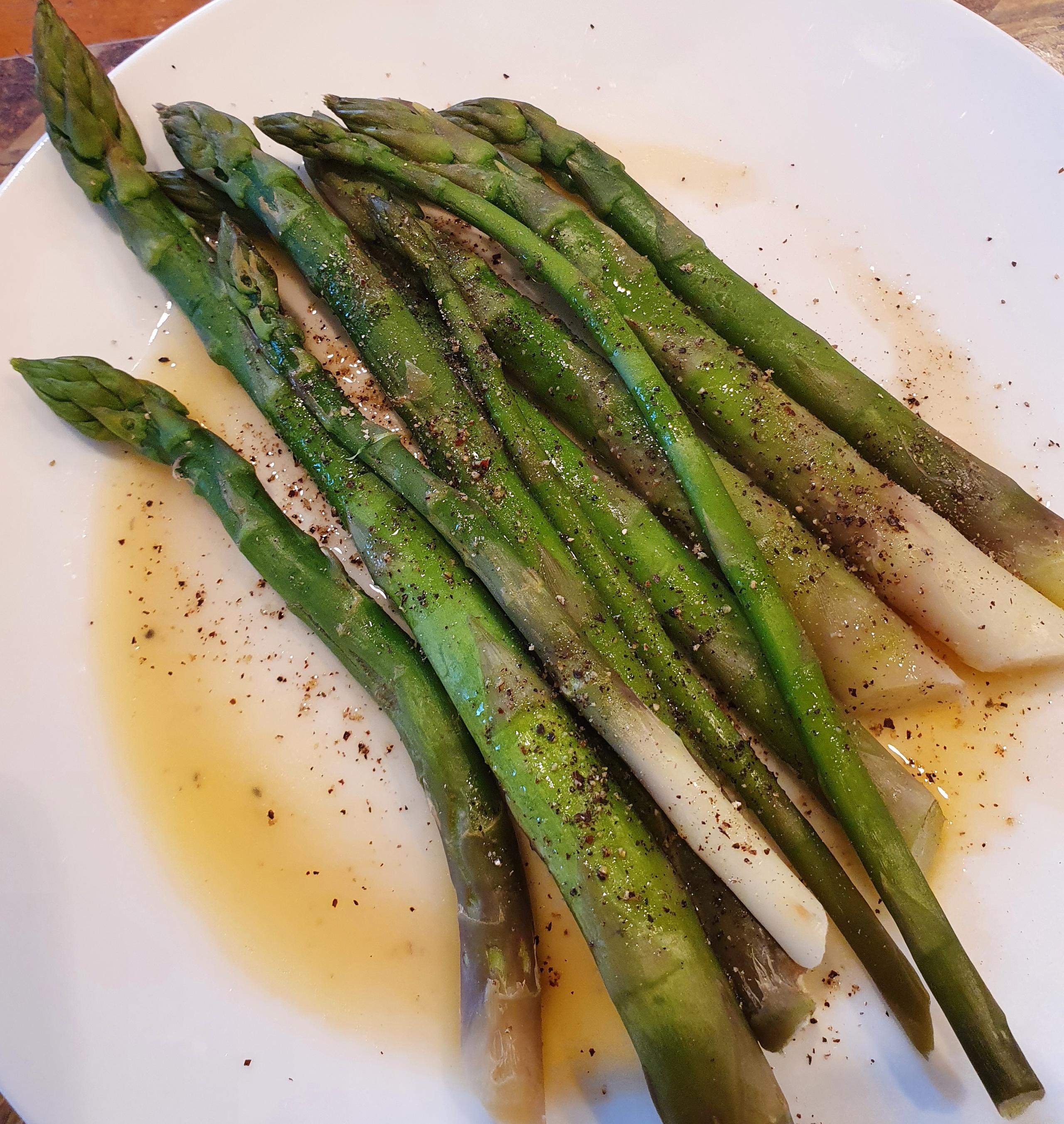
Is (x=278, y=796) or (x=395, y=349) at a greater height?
(x=395, y=349)

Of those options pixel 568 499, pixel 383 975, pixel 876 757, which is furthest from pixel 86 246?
pixel 876 757

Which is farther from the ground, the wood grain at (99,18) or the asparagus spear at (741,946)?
the wood grain at (99,18)

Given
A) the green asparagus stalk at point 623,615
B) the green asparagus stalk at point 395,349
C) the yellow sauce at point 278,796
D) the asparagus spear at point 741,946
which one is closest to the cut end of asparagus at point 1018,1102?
the green asparagus stalk at point 623,615

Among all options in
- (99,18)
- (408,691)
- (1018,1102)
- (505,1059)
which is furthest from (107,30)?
(1018,1102)

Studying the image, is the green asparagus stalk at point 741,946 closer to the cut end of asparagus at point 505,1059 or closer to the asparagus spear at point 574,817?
the asparagus spear at point 574,817

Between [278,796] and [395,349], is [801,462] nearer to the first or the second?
[395,349]
